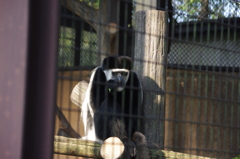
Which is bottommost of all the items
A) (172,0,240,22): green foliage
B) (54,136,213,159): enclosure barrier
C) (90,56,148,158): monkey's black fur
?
(54,136,213,159): enclosure barrier

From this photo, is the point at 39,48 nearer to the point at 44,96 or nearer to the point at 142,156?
the point at 44,96

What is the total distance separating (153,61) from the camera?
3.08m

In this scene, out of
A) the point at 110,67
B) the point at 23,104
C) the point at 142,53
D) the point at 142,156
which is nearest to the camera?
the point at 23,104

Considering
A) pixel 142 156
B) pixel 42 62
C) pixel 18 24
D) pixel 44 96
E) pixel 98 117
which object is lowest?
pixel 142 156

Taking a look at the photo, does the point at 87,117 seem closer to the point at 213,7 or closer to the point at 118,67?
the point at 118,67

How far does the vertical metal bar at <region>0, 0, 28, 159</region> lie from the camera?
1.30m

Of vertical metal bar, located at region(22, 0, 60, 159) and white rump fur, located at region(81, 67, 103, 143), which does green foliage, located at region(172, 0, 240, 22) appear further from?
vertical metal bar, located at region(22, 0, 60, 159)

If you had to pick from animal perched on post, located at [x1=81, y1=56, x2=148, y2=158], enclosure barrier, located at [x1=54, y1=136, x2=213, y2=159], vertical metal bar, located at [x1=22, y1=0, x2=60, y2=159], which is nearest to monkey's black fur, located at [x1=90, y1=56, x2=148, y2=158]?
animal perched on post, located at [x1=81, y1=56, x2=148, y2=158]

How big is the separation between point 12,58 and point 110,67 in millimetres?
2077

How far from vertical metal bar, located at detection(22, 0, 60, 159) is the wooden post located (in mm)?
1729

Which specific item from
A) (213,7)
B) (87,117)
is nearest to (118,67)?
(87,117)

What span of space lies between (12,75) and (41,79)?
0.33ft

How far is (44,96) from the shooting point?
54.1 inches

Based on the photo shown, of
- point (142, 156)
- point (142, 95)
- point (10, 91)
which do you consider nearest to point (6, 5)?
point (10, 91)
